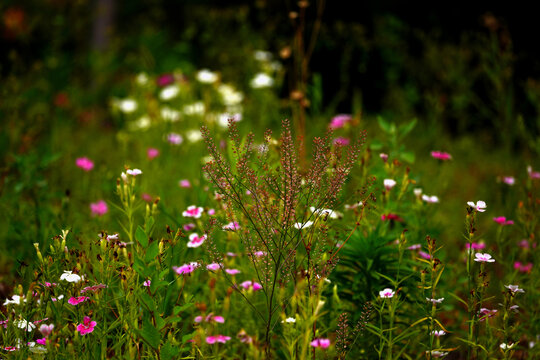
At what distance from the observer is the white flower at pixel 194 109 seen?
4446 millimetres

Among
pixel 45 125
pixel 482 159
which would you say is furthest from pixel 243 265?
pixel 482 159

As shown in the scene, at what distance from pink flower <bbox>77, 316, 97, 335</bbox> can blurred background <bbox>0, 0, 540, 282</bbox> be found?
0.62m

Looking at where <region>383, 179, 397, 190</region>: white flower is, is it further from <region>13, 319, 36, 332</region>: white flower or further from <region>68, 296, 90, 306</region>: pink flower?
<region>13, 319, 36, 332</region>: white flower

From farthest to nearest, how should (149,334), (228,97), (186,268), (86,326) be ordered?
(228,97)
(186,268)
(86,326)
(149,334)

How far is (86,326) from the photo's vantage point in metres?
1.58

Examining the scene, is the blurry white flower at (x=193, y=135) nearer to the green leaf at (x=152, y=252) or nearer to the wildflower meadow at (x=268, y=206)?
the wildflower meadow at (x=268, y=206)

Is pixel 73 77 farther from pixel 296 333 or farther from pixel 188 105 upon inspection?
pixel 296 333

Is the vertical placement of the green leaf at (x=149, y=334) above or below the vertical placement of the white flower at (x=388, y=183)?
below

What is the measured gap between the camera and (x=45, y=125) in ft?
17.5

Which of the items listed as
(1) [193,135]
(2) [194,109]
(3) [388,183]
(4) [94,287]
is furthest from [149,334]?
(2) [194,109]

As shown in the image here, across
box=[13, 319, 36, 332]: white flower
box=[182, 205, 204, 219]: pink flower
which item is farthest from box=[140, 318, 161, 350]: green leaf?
box=[182, 205, 204, 219]: pink flower

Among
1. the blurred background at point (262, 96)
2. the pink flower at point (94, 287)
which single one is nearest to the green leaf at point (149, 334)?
the pink flower at point (94, 287)

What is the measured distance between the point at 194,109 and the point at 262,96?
65 centimetres

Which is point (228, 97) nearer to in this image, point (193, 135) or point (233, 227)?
point (193, 135)
